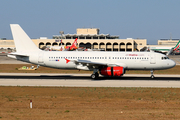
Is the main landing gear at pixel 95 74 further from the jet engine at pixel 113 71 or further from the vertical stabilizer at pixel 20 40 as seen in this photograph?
the vertical stabilizer at pixel 20 40

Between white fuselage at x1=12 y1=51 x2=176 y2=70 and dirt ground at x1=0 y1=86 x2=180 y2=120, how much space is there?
1004 cm

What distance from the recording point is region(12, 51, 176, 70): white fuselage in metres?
38.0

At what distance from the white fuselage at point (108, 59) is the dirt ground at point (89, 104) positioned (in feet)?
32.9

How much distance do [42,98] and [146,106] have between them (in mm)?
9496

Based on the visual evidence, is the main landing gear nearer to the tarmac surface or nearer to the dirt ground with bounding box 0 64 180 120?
the tarmac surface

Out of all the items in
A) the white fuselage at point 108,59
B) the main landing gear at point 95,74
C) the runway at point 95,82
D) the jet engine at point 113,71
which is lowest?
the runway at point 95,82

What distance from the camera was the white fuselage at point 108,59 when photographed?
38031 mm

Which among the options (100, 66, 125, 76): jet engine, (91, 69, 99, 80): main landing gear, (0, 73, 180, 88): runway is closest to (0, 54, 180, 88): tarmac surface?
(0, 73, 180, 88): runway

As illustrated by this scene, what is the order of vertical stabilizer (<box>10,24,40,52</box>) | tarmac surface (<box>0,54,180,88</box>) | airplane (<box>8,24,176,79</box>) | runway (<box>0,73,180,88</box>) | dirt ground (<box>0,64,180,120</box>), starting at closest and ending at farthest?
dirt ground (<box>0,64,180,120</box>) → runway (<box>0,73,180,88</box>) → tarmac surface (<box>0,54,180,88</box>) → airplane (<box>8,24,176,79</box>) → vertical stabilizer (<box>10,24,40,52</box>)

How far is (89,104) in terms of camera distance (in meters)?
20.7

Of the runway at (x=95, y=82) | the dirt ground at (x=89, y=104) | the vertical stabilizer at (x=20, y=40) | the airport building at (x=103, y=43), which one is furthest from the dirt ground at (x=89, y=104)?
the airport building at (x=103, y=43)

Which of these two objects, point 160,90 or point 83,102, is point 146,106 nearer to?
point 83,102

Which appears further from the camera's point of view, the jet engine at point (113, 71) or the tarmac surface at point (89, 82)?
the jet engine at point (113, 71)

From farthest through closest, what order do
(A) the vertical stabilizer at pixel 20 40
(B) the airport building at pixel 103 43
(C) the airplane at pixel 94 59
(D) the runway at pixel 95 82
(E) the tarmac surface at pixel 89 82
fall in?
(B) the airport building at pixel 103 43, (A) the vertical stabilizer at pixel 20 40, (C) the airplane at pixel 94 59, (E) the tarmac surface at pixel 89 82, (D) the runway at pixel 95 82
